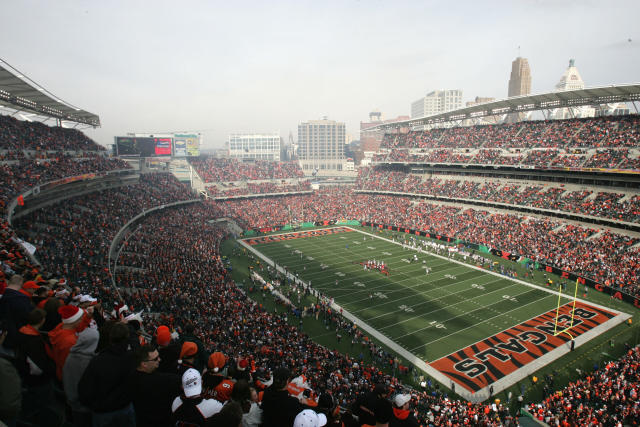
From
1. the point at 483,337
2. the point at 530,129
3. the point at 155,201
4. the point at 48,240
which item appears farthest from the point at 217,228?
the point at 530,129

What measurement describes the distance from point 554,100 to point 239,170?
51.8 m

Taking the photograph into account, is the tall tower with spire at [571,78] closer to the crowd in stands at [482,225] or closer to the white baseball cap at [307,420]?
the crowd in stands at [482,225]

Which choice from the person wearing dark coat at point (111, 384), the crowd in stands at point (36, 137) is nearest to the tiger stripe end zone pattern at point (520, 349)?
the person wearing dark coat at point (111, 384)

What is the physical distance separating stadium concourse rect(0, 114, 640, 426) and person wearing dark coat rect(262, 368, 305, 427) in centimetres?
1

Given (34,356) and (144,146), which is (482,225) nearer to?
(34,356)

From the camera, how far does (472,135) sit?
5528cm

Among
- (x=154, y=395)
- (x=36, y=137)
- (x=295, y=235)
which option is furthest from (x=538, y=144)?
(x=36, y=137)

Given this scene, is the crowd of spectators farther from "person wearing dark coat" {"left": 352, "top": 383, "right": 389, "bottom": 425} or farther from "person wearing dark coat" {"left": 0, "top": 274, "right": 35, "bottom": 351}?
"person wearing dark coat" {"left": 0, "top": 274, "right": 35, "bottom": 351}

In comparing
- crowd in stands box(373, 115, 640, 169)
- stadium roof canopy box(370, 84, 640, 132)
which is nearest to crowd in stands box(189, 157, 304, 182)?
crowd in stands box(373, 115, 640, 169)

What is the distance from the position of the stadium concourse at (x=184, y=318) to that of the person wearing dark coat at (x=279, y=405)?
0.01 metres

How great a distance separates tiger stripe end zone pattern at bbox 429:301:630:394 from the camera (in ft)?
59.2

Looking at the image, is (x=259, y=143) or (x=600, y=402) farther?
(x=259, y=143)

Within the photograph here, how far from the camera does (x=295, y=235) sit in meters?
49.6

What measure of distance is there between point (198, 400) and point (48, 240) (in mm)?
Answer: 24344
